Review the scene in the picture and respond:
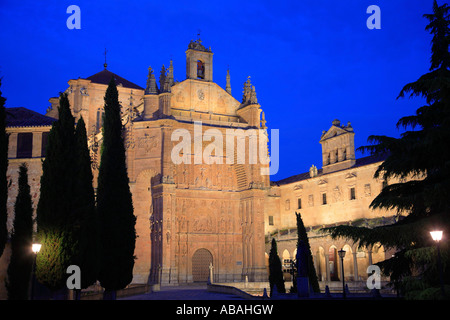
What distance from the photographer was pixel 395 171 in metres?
14.7

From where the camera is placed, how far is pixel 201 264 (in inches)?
1635

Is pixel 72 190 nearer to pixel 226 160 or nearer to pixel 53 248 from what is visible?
pixel 53 248

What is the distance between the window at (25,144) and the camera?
37.2 meters

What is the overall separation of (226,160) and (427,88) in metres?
29.5

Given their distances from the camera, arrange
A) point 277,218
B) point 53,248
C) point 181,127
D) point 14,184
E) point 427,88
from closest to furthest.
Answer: point 427,88
point 53,248
point 14,184
point 181,127
point 277,218

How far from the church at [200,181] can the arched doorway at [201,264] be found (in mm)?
82

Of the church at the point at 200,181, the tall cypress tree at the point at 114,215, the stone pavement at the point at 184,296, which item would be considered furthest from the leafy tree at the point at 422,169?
the church at the point at 200,181

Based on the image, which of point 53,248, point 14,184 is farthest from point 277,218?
point 53,248

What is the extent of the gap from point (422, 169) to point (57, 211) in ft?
40.0

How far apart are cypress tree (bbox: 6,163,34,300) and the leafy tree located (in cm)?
1326

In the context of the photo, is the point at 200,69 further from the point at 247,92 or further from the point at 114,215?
the point at 114,215

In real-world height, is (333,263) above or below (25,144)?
below

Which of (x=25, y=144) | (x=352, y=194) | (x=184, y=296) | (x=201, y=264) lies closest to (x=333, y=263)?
(x=352, y=194)
